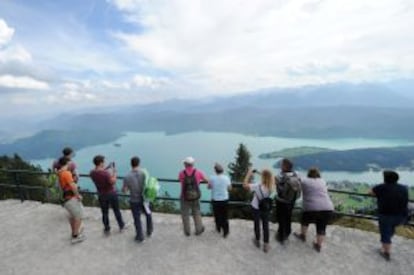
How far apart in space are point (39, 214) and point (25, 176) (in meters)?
26.0

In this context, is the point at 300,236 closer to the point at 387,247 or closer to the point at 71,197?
the point at 387,247

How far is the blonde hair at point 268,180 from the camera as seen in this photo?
5402 mm

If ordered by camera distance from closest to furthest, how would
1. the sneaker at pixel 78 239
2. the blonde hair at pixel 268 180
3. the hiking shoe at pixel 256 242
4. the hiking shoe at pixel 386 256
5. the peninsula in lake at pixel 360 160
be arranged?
the hiking shoe at pixel 386 256
the blonde hair at pixel 268 180
the hiking shoe at pixel 256 242
the sneaker at pixel 78 239
the peninsula in lake at pixel 360 160

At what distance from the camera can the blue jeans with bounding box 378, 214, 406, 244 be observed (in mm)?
5180

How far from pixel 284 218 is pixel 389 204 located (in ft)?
6.09

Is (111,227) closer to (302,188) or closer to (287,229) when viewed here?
(287,229)

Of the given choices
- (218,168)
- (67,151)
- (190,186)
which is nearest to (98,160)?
(67,151)

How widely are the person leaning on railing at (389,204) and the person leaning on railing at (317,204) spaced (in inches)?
33.3

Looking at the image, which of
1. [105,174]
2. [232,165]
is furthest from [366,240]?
[232,165]

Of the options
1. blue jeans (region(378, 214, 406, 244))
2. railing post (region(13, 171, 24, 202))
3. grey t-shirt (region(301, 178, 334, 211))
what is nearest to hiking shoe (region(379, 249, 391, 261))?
blue jeans (region(378, 214, 406, 244))

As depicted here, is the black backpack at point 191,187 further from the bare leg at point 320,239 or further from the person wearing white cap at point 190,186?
the bare leg at point 320,239

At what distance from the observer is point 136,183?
589cm

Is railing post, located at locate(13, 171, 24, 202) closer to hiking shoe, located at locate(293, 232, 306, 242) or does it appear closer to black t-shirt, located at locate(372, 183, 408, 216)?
hiking shoe, located at locate(293, 232, 306, 242)

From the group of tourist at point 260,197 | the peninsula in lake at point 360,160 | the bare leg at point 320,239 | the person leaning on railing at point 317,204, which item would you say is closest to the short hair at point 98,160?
the group of tourist at point 260,197
